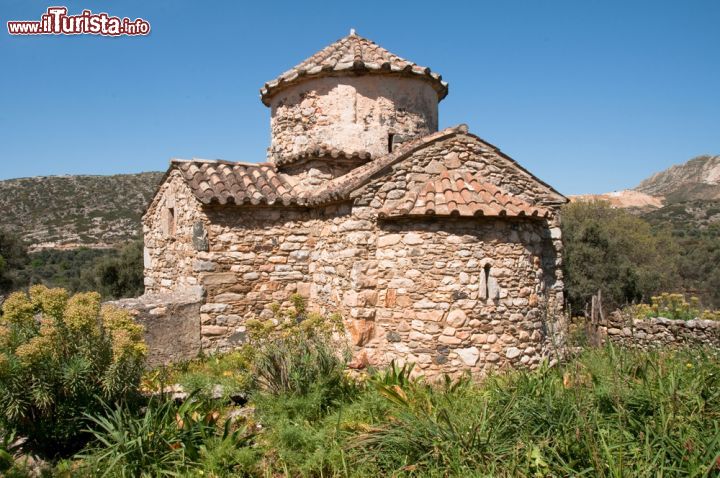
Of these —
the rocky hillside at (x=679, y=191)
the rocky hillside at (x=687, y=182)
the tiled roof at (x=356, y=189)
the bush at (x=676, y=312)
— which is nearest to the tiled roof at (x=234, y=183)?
the tiled roof at (x=356, y=189)

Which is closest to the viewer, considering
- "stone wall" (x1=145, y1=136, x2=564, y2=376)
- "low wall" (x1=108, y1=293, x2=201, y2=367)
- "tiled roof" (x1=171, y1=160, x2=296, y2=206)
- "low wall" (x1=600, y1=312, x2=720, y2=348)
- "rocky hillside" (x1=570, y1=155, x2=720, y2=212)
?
"stone wall" (x1=145, y1=136, x2=564, y2=376)

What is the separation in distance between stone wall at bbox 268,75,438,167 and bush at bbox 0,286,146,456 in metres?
5.31

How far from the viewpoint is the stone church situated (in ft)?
21.8

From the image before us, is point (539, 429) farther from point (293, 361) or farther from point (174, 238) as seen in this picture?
point (174, 238)

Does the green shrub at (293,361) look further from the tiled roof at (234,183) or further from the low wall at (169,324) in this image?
the tiled roof at (234,183)

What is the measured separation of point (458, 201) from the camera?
664cm

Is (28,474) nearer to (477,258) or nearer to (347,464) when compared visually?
(347,464)

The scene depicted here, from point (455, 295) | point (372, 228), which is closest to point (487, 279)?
point (455, 295)

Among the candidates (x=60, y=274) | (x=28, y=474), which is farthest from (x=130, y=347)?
(x=60, y=274)

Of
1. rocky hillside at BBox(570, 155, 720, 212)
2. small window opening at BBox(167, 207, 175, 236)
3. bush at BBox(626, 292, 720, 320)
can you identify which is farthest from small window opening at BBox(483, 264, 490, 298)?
rocky hillside at BBox(570, 155, 720, 212)

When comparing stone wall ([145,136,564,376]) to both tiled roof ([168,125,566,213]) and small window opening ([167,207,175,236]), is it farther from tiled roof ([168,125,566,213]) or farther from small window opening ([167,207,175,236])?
small window opening ([167,207,175,236])

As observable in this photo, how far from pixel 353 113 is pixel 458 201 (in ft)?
10.5

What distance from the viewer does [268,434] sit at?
15.9ft

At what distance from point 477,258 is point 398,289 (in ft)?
3.86
